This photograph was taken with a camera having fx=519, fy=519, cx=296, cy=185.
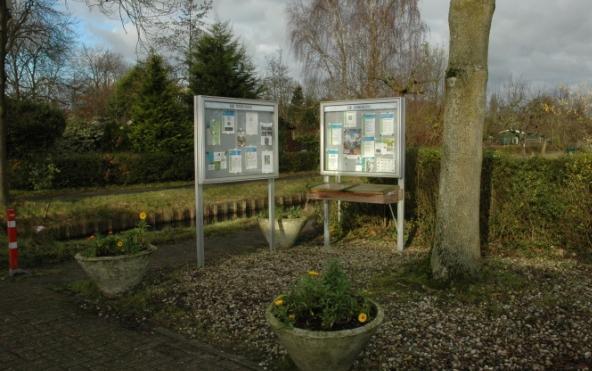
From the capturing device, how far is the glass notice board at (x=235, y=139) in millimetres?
7137

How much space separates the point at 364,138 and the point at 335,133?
0.56 m

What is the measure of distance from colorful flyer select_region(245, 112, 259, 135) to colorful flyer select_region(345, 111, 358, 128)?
1.57m

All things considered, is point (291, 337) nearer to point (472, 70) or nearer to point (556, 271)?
point (472, 70)

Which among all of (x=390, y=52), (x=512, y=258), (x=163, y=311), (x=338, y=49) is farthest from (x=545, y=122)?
(x=163, y=311)

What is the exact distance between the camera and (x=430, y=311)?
4.82m

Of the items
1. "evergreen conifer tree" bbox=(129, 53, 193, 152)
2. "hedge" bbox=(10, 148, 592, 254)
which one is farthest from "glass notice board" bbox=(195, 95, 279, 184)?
"evergreen conifer tree" bbox=(129, 53, 193, 152)

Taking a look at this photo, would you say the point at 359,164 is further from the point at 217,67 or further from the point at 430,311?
the point at 217,67

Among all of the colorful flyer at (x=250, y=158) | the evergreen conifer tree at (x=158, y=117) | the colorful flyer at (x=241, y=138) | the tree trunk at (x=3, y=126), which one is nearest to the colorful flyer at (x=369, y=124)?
the colorful flyer at (x=250, y=158)

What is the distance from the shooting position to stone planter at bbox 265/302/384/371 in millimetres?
3312

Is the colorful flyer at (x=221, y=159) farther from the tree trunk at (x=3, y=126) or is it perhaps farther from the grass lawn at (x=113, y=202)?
the tree trunk at (x=3, y=126)

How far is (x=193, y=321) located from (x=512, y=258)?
4421 millimetres

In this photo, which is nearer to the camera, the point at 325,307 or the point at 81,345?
the point at 325,307

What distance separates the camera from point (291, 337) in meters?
3.38

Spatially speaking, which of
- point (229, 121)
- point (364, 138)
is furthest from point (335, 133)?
point (229, 121)
